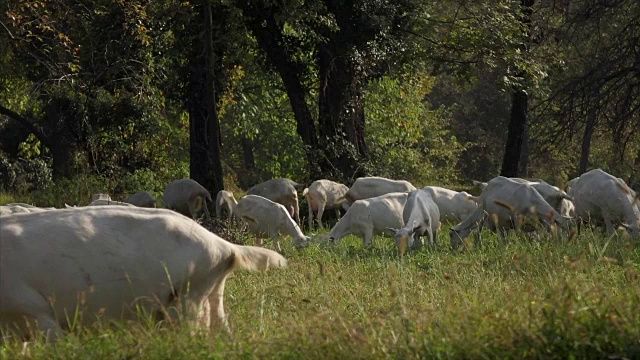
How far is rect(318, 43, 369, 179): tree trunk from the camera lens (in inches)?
1143

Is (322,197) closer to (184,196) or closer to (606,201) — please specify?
(184,196)

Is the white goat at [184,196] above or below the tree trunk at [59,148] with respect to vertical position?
above

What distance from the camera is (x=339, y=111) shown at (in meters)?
29.5

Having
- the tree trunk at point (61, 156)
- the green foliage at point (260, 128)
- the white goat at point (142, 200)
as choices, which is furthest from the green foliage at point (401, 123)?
Answer: the white goat at point (142, 200)

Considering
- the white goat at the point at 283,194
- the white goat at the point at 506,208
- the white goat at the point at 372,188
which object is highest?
the white goat at the point at 506,208

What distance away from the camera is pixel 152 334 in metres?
7.25

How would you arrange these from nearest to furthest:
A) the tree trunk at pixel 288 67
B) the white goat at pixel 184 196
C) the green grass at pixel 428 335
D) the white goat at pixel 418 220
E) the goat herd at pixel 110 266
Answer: the green grass at pixel 428 335 → the goat herd at pixel 110 266 → the white goat at pixel 418 220 → the white goat at pixel 184 196 → the tree trunk at pixel 288 67

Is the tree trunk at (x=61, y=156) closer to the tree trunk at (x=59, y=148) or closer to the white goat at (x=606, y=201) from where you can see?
the tree trunk at (x=59, y=148)

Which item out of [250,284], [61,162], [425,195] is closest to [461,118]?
[61,162]

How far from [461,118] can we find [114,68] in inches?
1655

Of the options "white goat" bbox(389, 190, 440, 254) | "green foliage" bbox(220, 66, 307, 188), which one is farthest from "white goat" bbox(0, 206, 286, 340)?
"green foliage" bbox(220, 66, 307, 188)

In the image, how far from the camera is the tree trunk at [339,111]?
2904 cm

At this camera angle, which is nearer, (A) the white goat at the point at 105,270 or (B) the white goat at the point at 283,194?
(A) the white goat at the point at 105,270

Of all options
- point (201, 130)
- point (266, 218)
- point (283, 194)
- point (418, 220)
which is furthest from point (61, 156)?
point (418, 220)
